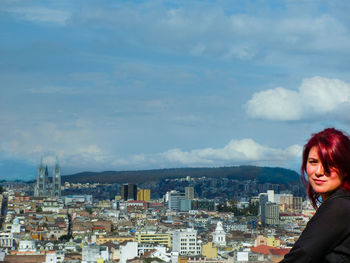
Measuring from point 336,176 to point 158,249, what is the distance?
1498 cm

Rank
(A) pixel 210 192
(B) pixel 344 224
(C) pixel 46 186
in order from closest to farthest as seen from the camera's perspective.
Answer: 1. (B) pixel 344 224
2. (C) pixel 46 186
3. (A) pixel 210 192

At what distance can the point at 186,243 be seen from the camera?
59.8 ft

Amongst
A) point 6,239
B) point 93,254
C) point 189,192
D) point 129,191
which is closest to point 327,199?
point 93,254

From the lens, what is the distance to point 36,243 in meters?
19.3

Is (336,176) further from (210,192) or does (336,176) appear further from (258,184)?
(210,192)

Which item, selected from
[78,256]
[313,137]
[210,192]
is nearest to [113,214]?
[78,256]

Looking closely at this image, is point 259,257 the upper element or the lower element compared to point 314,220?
lower

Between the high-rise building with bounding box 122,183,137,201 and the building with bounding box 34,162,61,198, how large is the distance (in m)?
4.89

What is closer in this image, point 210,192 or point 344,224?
point 344,224

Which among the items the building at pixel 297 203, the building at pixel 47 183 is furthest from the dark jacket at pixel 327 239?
the building at pixel 47 183

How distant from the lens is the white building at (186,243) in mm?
17891

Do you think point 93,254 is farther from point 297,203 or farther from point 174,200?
point 174,200

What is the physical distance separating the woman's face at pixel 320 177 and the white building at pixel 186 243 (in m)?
17.0

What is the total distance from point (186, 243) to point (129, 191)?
32.1 m
